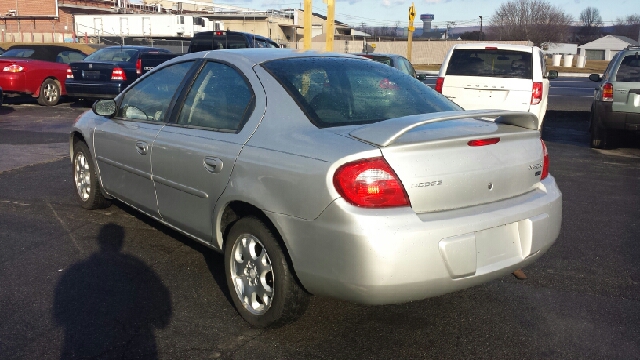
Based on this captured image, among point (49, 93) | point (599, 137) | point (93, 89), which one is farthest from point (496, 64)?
point (49, 93)

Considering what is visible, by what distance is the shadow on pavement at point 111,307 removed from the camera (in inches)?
133

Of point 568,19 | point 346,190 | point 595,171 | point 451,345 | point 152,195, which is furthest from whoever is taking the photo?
point 568,19

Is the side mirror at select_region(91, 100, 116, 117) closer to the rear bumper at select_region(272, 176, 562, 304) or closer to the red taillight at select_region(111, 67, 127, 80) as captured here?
the rear bumper at select_region(272, 176, 562, 304)

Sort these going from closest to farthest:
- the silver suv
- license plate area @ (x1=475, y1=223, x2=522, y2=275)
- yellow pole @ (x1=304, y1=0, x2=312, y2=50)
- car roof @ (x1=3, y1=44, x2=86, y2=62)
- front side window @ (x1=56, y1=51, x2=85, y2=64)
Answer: license plate area @ (x1=475, y1=223, x2=522, y2=275), the silver suv, yellow pole @ (x1=304, y1=0, x2=312, y2=50), car roof @ (x1=3, y1=44, x2=86, y2=62), front side window @ (x1=56, y1=51, x2=85, y2=64)

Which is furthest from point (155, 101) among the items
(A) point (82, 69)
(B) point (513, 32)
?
(B) point (513, 32)

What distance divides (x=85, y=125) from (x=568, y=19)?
9948 centimetres

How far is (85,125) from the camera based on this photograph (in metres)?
5.76

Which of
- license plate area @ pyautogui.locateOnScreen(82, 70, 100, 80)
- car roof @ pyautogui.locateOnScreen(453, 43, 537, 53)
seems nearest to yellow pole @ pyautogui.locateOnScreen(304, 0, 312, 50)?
car roof @ pyautogui.locateOnScreen(453, 43, 537, 53)

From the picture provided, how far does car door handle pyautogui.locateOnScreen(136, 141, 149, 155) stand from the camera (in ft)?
15.0

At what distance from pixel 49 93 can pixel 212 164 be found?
48.2 feet

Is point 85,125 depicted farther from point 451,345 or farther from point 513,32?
point 513,32

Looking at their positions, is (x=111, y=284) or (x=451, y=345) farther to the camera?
(x=111, y=284)

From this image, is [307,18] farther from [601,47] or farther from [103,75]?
[601,47]

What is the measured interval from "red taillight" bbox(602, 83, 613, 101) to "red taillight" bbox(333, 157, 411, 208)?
320 inches
